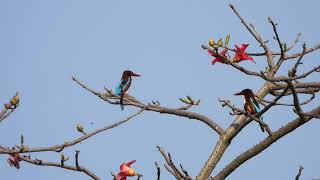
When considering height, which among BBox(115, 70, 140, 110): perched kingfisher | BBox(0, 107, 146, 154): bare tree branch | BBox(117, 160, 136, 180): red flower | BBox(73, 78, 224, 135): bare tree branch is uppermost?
BBox(115, 70, 140, 110): perched kingfisher

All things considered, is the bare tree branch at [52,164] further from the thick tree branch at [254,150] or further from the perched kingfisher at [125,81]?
the perched kingfisher at [125,81]

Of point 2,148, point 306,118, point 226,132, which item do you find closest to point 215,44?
point 306,118

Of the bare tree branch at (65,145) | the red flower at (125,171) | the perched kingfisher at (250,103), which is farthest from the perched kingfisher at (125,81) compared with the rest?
the bare tree branch at (65,145)

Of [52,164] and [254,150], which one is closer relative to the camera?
[52,164]

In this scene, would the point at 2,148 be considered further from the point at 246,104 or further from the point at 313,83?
the point at 313,83

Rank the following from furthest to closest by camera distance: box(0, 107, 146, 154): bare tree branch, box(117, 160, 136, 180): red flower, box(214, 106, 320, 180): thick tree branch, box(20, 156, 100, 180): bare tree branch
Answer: box(117, 160, 136, 180): red flower
box(214, 106, 320, 180): thick tree branch
box(20, 156, 100, 180): bare tree branch
box(0, 107, 146, 154): bare tree branch

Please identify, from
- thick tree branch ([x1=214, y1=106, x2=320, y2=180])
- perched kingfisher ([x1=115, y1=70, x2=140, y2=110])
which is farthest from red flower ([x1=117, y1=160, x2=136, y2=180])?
perched kingfisher ([x1=115, y1=70, x2=140, y2=110])

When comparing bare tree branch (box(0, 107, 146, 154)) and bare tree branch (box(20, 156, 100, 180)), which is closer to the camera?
bare tree branch (box(0, 107, 146, 154))

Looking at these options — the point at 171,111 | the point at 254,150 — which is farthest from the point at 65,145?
the point at 171,111

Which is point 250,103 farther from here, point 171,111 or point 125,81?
point 125,81

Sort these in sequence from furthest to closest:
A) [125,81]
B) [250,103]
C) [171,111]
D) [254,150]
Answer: [125,81] → [171,111] → [250,103] → [254,150]

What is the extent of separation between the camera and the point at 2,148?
3160 millimetres

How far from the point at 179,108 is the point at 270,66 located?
117cm

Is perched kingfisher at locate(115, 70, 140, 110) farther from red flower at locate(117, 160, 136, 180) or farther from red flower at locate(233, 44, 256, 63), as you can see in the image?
red flower at locate(233, 44, 256, 63)
